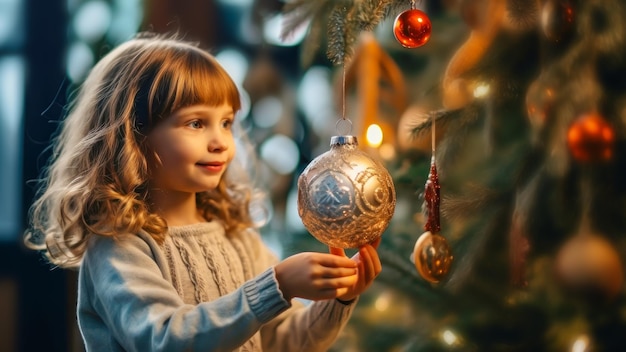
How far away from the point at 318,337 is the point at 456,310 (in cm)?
25

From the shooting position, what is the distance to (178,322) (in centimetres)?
99

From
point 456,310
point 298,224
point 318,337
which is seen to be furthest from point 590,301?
point 298,224

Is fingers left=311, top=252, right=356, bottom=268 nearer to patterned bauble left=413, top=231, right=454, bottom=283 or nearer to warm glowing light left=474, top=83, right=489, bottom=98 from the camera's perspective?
patterned bauble left=413, top=231, right=454, bottom=283

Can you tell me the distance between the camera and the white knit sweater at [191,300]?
99 centimetres

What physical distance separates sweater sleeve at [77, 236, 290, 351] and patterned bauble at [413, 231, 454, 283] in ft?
0.57

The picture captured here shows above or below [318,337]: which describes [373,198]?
above

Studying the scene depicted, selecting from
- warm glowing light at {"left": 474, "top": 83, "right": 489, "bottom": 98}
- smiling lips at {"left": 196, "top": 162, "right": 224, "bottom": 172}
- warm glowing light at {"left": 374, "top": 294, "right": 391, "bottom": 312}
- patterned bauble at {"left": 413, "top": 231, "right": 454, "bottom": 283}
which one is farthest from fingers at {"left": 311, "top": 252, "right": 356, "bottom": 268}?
warm glowing light at {"left": 374, "top": 294, "right": 391, "bottom": 312}

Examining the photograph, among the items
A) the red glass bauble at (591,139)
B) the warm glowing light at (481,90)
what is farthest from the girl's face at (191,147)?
the red glass bauble at (591,139)

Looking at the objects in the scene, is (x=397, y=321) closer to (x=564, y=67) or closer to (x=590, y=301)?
(x=590, y=301)

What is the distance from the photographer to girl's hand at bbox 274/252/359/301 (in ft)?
3.15

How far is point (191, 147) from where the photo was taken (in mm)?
1104

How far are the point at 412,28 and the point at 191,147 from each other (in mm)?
345

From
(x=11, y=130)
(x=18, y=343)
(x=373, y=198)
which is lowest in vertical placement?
(x=18, y=343)

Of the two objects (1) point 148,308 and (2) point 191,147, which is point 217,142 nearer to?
→ (2) point 191,147
